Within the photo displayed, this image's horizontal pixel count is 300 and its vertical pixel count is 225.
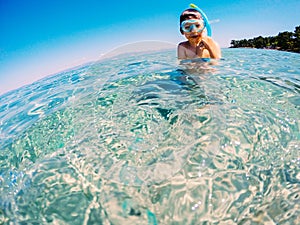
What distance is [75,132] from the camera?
9.42 feet

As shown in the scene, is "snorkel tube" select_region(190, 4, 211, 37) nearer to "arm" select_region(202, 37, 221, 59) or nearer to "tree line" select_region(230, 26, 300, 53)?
"arm" select_region(202, 37, 221, 59)

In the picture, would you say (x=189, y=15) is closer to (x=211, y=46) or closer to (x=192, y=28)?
(x=192, y=28)

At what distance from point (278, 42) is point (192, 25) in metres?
18.3

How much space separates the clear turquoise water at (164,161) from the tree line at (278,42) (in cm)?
1558

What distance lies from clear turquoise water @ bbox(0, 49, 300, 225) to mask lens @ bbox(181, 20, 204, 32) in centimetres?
109

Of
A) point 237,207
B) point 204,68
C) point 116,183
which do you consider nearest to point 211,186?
point 237,207

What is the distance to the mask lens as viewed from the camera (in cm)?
376

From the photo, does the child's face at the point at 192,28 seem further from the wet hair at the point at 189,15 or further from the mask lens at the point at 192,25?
the wet hair at the point at 189,15

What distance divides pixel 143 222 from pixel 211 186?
0.60m

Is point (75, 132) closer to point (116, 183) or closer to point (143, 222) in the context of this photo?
point (116, 183)

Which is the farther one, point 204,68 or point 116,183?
point 204,68

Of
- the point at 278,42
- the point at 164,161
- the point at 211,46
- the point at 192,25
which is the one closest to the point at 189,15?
the point at 192,25

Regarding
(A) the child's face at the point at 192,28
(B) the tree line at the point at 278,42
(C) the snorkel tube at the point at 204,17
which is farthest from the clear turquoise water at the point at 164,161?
(B) the tree line at the point at 278,42

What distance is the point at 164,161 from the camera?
208 centimetres
